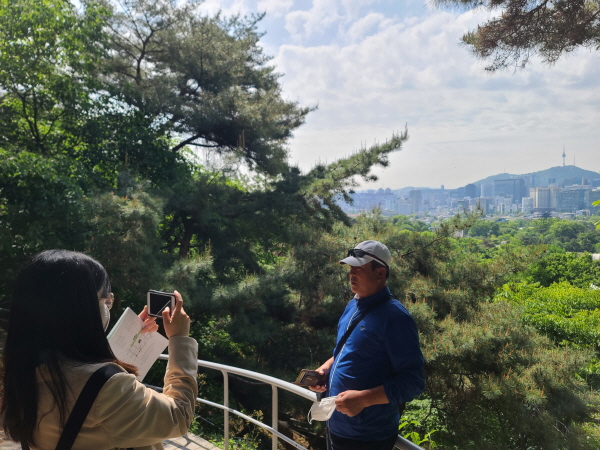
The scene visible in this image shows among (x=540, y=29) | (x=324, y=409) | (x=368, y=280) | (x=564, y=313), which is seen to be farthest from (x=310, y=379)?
(x=564, y=313)

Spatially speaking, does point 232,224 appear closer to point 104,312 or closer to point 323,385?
point 323,385

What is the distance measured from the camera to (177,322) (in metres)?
1.39

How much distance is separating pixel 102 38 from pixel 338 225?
6.94m

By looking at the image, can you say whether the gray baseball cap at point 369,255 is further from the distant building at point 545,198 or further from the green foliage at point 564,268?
the distant building at point 545,198

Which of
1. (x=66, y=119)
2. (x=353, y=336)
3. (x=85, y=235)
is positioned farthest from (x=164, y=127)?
(x=353, y=336)

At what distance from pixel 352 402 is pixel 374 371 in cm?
19

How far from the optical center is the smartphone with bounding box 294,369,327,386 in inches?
84.7

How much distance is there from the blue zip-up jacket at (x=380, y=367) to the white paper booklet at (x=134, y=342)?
83 centimetres

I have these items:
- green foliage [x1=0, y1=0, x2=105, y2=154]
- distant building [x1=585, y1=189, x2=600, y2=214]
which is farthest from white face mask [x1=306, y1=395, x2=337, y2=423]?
green foliage [x1=0, y1=0, x2=105, y2=154]

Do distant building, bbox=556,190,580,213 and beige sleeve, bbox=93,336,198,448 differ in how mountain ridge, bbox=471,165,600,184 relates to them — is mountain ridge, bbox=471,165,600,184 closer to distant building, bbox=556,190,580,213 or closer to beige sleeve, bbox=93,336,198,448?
distant building, bbox=556,190,580,213

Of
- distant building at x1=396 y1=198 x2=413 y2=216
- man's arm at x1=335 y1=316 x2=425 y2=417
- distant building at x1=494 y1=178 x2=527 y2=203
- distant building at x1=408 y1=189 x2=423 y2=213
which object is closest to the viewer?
man's arm at x1=335 y1=316 x2=425 y2=417

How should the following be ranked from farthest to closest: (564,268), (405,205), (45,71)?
1. (405,205)
2. (564,268)
3. (45,71)

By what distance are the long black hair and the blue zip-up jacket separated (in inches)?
43.4

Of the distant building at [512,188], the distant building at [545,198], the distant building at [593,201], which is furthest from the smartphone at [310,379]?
the distant building at [512,188]
